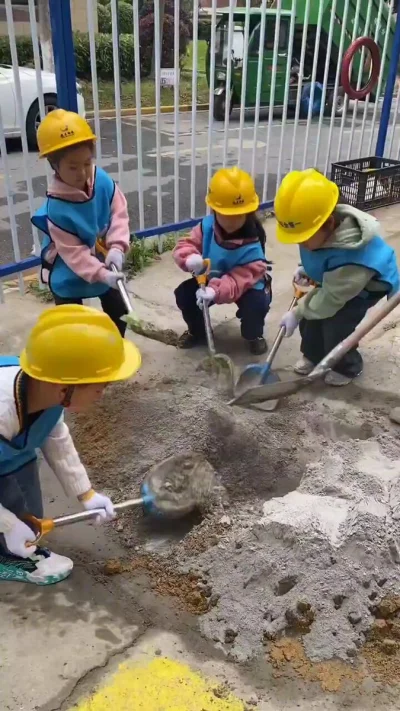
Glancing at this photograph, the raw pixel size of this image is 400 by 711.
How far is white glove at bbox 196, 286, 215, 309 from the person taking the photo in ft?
11.1

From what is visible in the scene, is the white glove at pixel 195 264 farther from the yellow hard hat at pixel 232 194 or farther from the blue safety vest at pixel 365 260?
the blue safety vest at pixel 365 260

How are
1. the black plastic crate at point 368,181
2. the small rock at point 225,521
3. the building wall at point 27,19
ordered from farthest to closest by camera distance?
1. the building wall at point 27,19
2. the black plastic crate at point 368,181
3. the small rock at point 225,521

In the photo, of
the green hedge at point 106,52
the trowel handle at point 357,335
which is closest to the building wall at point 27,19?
the green hedge at point 106,52

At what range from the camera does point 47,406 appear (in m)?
1.93

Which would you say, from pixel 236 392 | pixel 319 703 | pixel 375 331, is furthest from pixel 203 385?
pixel 319 703

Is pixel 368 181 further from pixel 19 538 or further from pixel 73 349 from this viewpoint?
pixel 19 538

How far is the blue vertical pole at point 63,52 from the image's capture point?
3.60 metres

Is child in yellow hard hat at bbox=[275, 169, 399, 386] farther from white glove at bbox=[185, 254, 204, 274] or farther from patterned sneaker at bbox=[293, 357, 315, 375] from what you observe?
white glove at bbox=[185, 254, 204, 274]

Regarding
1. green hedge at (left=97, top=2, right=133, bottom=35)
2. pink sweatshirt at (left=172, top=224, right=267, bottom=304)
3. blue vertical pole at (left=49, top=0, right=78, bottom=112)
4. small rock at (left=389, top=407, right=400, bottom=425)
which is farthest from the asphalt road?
green hedge at (left=97, top=2, right=133, bottom=35)

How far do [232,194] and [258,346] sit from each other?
0.92m

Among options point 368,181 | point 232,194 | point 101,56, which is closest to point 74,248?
point 232,194

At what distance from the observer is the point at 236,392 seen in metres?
3.23

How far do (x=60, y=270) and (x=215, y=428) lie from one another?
3.86 ft

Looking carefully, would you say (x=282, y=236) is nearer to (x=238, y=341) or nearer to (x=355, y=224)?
(x=355, y=224)
